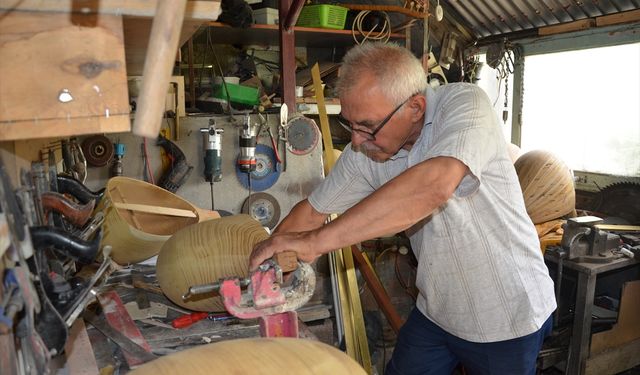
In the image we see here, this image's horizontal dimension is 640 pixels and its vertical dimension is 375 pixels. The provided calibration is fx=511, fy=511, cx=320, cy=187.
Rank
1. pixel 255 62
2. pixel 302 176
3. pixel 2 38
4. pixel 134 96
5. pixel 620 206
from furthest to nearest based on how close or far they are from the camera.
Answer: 1. pixel 255 62
2. pixel 620 206
3. pixel 302 176
4. pixel 134 96
5. pixel 2 38

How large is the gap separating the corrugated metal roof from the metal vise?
5.95ft

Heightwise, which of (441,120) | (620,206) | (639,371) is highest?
(441,120)

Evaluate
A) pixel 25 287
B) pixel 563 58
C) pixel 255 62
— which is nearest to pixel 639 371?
pixel 563 58

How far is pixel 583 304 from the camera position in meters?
3.13

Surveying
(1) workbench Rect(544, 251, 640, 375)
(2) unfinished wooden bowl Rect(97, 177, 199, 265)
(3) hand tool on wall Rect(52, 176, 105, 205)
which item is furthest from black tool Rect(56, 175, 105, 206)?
(1) workbench Rect(544, 251, 640, 375)

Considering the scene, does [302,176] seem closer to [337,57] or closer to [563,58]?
[337,57]

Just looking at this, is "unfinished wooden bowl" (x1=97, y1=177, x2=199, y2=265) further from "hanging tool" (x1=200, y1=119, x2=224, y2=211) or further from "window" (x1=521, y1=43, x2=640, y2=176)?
"window" (x1=521, y1=43, x2=640, y2=176)

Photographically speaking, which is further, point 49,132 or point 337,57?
point 337,57

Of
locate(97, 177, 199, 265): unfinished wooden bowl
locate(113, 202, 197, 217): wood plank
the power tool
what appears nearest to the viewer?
locate(97, 177, 199, 265): unfinished wooden bowl

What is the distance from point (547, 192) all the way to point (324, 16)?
212cm

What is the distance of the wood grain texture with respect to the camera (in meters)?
0.87

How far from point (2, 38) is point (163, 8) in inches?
12.6

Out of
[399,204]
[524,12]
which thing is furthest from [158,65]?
[524,12]

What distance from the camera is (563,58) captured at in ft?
15.3
